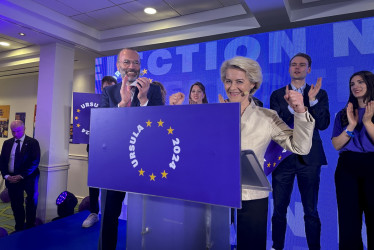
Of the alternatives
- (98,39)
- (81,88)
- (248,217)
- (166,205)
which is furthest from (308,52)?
(81,88)

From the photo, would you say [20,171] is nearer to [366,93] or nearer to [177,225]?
[177,225]

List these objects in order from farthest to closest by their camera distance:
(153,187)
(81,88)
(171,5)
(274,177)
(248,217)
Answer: (81,88) → (171,5) → (274,177) → (248,217) → (153,187)

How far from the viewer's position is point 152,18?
3.94 meters

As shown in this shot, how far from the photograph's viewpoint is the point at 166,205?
1.32 metres

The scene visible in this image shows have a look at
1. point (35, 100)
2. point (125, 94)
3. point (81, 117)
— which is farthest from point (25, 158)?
point (35, 100)

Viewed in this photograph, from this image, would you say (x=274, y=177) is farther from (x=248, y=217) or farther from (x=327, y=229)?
(x=248, y=217)

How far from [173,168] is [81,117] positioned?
3226 millimetres

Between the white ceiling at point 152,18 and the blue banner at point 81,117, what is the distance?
3.44 ft

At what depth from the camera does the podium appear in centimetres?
95

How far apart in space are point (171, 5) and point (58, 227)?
3.44 metres

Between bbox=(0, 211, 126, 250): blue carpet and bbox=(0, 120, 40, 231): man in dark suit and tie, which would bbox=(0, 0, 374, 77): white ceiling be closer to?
bbox=(0, 120, 40, 231): man in dark suit and tie

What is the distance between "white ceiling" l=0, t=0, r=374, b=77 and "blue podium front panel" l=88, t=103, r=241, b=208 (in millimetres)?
2437

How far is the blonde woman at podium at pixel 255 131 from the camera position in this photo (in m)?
1.40

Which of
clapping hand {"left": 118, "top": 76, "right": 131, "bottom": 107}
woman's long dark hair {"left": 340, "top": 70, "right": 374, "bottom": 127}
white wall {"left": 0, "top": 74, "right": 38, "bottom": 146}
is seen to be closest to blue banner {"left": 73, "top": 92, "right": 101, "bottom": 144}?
clapping hand {"left": 118, "top": 76, "right": 131, "bottom": 107}
